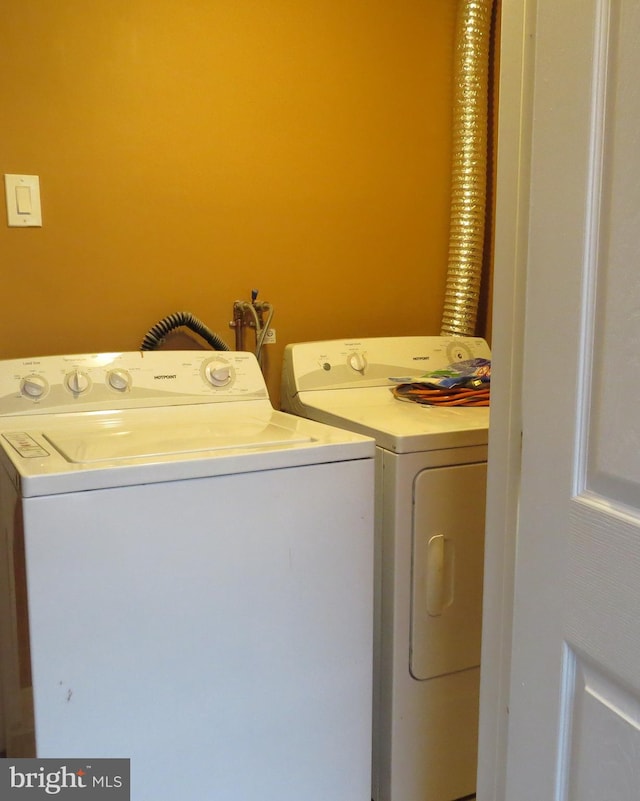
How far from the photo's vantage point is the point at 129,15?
1.77 meters

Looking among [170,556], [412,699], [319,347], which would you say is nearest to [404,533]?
[412,699]

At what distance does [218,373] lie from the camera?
5.74 feet

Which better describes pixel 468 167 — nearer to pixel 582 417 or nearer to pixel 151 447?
pixel 151 447

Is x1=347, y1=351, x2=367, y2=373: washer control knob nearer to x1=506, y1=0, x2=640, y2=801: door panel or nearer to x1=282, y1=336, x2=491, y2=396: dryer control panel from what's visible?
x1=282, y1=336, x2=491, y2=396: dryer control panel

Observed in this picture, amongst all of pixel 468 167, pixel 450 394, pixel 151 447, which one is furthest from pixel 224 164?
pixel 151 447

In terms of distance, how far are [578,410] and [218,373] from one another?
112cm

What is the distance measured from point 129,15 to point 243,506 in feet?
4.42

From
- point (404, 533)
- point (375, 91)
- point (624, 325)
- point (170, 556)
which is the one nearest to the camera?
point (624, 325)

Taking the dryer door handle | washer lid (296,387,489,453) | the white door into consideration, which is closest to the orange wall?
washer lid (296,387,489,453)

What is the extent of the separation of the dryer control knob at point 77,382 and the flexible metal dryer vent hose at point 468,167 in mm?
1128

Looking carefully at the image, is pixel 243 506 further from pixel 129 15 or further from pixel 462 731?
pixel 129 15

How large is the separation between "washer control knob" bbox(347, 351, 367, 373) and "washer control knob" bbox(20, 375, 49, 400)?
803 millimetres

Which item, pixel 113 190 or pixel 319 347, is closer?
pixel 113 190

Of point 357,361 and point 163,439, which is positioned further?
point 357,361
